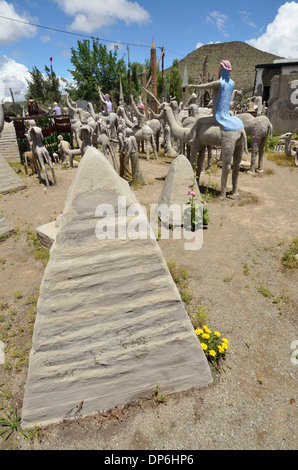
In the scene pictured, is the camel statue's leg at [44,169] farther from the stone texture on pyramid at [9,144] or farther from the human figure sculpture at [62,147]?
the stone texture on pyramid at [9,144]

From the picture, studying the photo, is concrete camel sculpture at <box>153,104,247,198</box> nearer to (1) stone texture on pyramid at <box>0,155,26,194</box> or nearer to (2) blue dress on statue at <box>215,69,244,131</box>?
(2) blue dress on statue at <box>215,69,244,131</box>

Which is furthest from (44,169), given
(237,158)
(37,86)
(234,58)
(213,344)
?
(234,58)

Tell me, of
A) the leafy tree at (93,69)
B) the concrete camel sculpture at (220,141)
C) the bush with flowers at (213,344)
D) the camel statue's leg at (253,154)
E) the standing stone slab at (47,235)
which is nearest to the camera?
the bush with flowers at (213,344)

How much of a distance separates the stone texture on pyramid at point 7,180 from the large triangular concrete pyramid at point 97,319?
818 centimetres

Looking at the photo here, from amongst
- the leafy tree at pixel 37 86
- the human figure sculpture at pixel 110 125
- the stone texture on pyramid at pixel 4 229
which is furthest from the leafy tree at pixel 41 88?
the stone texture on pyramid at pixel 4 229

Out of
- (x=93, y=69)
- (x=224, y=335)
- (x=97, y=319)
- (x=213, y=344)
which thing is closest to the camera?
(x=97, y=319)

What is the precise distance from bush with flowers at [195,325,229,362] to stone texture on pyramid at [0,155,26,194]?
8.61 meters

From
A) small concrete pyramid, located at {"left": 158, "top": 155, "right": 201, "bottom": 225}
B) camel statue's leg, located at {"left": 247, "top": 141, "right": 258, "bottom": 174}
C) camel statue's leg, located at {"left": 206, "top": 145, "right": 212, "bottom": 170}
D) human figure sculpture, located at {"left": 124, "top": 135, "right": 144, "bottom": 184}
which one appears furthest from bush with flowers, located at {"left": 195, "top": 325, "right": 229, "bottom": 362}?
camel statue's leg, located at {"left": 206, "top": 145, "right": 212, "bottom": 170}

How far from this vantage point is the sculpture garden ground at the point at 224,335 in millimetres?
2355

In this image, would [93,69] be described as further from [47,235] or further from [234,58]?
[234,58]

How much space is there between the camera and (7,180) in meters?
9.04

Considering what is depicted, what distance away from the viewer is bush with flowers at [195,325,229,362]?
118 inches

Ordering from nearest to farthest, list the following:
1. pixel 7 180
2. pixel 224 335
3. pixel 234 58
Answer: pixel 224 335 → pixel 7 180 → pixel 234 58

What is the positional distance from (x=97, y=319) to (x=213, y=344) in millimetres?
1584
